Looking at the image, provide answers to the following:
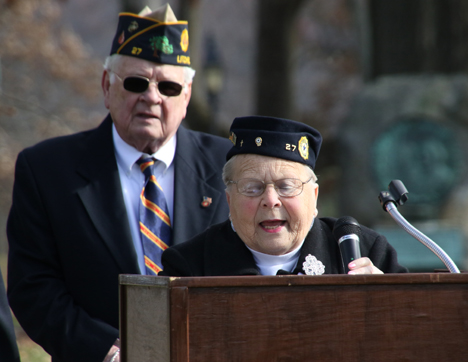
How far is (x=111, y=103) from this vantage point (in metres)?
3.42

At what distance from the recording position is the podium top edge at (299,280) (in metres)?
1.84

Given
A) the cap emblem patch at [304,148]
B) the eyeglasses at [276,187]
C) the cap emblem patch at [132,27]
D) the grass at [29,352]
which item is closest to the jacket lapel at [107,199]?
the cap emblem patch at [132,27]

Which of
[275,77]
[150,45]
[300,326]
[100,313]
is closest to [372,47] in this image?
[275,77]

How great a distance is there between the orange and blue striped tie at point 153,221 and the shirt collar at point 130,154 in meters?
0.05

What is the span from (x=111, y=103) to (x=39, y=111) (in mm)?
9501

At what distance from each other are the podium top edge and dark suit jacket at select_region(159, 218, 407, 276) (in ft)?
2.25

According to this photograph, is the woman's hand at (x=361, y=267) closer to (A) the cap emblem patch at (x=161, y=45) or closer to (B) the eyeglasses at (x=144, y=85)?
(B) the eyeglasses at (x=144, y=85)

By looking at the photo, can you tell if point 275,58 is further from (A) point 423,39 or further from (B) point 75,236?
(B) point 75,236

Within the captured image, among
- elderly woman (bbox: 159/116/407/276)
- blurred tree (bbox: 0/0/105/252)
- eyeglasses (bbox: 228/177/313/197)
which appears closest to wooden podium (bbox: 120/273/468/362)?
elderly woman (bbox: 159/116/407/276)

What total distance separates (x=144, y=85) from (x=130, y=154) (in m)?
0.33

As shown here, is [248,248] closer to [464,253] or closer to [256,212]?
[256,212]

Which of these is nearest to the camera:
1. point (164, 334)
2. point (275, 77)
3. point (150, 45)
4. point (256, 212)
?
point (164, 334)

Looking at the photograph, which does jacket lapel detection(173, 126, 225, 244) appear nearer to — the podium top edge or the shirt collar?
the shirt collar

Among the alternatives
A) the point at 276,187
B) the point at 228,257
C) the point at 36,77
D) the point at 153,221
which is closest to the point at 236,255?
the point at 228,257
